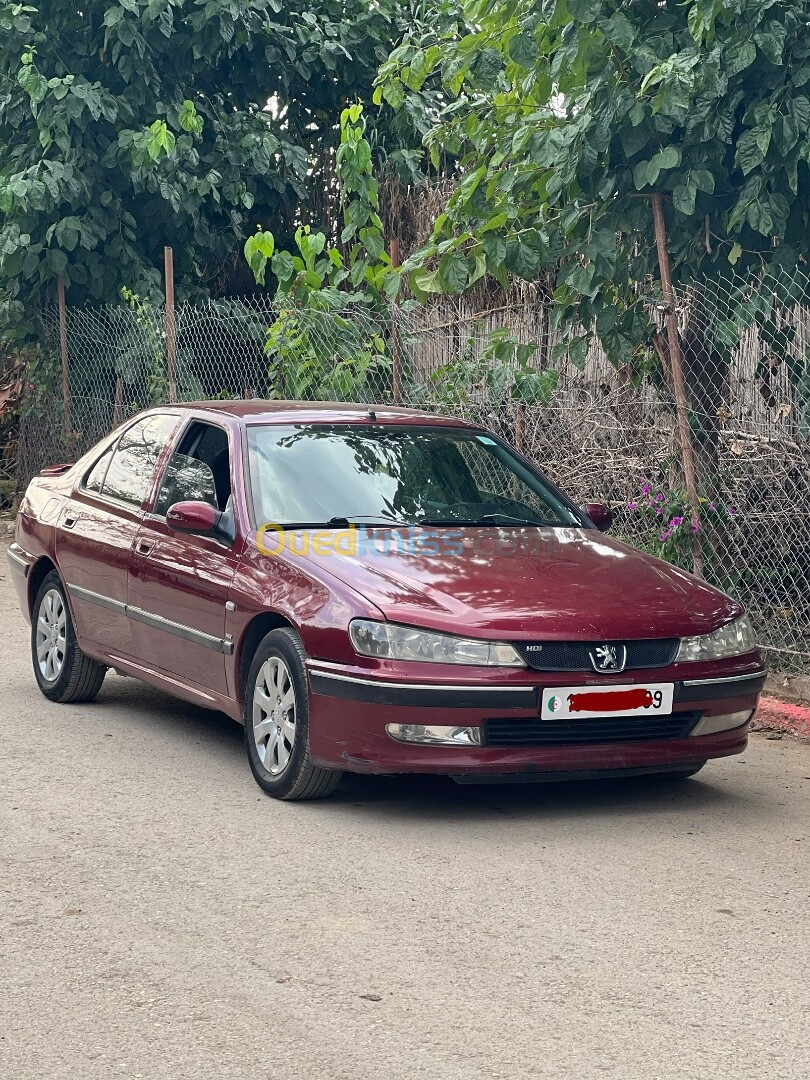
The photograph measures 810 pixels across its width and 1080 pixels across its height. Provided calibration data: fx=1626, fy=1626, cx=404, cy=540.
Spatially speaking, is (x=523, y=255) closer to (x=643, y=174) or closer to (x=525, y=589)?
(x=643, y=174)

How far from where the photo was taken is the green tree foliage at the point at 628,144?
820cm

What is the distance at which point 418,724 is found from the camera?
5746mm

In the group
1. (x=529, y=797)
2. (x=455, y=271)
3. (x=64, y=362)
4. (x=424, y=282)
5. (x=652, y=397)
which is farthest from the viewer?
(x=64, y=362)

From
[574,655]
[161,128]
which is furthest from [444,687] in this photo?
[161,128]

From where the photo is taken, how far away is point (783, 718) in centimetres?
804

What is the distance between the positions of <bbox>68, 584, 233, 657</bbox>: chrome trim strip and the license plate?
1452mm

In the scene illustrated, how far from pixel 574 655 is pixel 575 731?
28 centimetres

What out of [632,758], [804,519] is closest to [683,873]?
[632,758]

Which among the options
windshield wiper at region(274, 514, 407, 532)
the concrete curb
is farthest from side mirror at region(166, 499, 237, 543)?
the concrete curb

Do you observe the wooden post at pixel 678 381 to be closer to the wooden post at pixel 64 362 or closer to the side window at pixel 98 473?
the side window at pixel 98 473

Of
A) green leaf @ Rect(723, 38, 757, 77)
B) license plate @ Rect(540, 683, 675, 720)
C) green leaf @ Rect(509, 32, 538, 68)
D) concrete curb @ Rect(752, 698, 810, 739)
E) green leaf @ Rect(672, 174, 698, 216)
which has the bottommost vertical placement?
concrete curb @ Rect(752, 698, 810, 739)

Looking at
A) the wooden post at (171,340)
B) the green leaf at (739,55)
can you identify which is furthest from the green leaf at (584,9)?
the wooden post at (171,340)

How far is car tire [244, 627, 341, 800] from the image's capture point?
6.04 m

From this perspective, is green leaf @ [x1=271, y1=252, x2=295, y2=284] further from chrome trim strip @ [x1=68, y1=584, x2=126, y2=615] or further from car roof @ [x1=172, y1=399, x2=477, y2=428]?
chrome trim strip @ [x1=68, y1=584, x2=126, y2=615]
